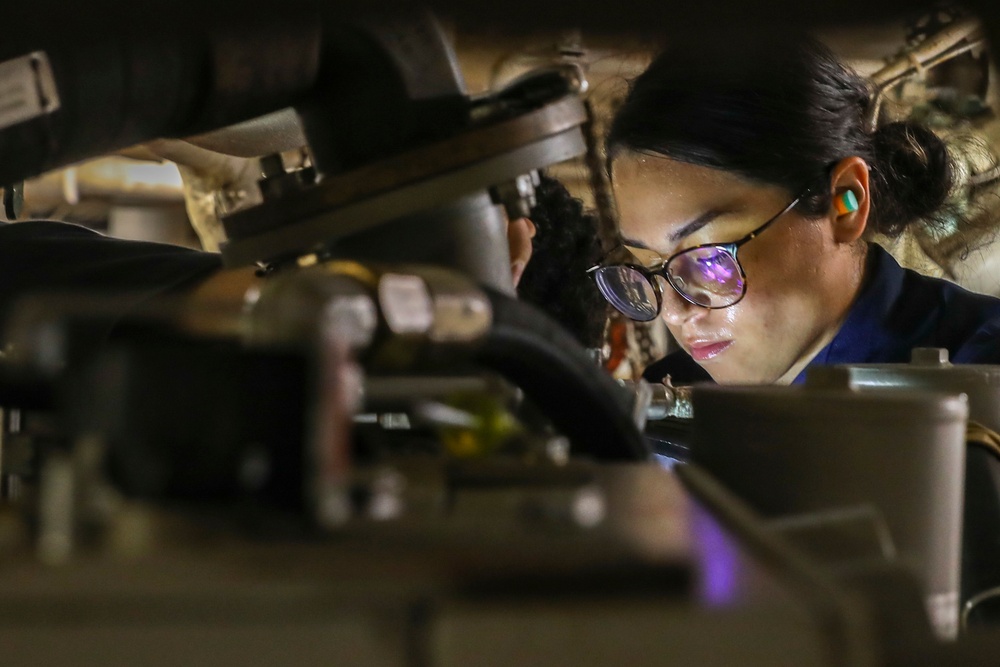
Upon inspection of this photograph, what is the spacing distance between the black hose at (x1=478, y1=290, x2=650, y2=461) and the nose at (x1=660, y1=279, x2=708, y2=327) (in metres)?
0.90

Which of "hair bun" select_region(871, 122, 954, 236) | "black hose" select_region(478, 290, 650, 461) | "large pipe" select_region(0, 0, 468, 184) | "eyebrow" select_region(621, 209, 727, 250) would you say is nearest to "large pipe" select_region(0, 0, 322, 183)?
"large pipe" select_region(0, 0, 468, 184)

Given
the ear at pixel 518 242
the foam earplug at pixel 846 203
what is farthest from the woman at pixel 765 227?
the ear at pixel 518 242

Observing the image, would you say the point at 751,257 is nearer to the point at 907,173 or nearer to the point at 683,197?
the point at 683,197

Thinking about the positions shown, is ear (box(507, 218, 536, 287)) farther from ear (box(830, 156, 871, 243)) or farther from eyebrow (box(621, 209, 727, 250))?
ear (box(830, 156, 871, 243))

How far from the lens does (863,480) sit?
14.0 inches

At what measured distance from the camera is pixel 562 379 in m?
0.36

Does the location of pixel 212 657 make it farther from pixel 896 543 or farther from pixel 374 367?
pixel 896 543

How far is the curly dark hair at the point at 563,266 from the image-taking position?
4.18ft

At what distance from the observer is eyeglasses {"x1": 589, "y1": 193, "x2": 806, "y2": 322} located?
1237 millimetres

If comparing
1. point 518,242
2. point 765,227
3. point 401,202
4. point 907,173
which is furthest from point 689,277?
point 401,202

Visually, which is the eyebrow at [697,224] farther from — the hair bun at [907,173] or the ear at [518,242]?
the ear at [518,242]

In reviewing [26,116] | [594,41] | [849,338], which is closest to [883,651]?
[594,41]

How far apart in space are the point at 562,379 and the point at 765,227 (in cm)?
100

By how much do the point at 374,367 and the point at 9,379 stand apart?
0.24 meters
